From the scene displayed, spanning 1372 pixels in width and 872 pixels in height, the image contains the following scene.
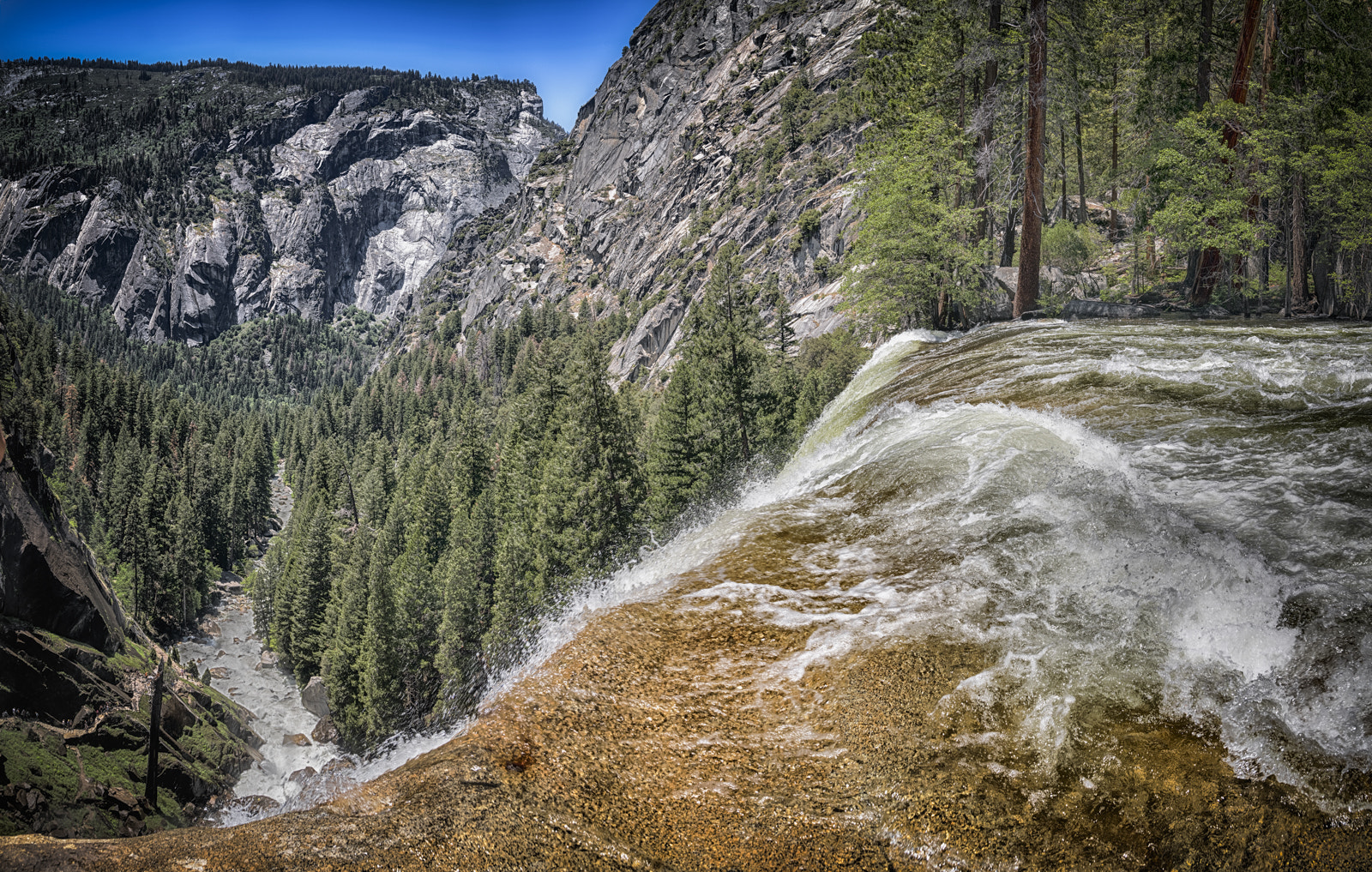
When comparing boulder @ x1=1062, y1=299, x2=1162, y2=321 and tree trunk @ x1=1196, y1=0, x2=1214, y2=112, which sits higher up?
tree trunk @ x1=1196, y1=0, x2=1214, y2=112

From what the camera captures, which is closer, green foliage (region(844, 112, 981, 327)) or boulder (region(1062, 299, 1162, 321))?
boulder (region(1062, 299, 1162, 321))

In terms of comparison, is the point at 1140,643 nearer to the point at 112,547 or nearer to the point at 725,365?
the point at 725,365

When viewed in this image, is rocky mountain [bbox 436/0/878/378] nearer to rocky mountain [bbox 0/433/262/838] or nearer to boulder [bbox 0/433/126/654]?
boulder [bbox 0/433/126/654]

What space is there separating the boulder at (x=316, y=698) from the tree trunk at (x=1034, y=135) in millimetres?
51776

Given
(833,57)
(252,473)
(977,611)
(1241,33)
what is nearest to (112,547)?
(252,473)

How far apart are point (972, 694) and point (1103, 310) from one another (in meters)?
19.4

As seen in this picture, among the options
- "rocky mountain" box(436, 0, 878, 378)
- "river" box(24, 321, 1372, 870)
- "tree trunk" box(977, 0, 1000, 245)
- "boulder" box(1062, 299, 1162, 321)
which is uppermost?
"rocky mountain" box(436, 0, 878, 378)

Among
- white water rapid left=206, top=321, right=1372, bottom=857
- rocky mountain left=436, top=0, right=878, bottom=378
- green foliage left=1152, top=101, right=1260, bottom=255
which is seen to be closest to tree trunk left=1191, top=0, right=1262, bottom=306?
green foliage left=1152, top=101, right=1260, bottom=255

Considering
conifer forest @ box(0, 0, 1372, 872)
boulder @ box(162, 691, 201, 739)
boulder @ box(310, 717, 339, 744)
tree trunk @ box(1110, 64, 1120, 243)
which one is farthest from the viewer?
boulder @ box(310, 717, 339, 744)

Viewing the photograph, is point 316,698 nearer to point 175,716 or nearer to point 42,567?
point 175,716

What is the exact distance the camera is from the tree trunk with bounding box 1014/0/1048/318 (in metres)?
20.0

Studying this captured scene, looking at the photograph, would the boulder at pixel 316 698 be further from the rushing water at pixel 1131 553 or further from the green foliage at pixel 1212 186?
the green foliage at pixel 1212 186

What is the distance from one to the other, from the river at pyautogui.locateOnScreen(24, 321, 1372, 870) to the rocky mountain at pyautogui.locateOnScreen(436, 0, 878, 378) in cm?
4702

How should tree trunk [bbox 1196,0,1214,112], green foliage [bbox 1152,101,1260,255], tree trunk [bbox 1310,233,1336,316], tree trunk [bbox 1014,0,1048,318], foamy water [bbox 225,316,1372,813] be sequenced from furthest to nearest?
tree trunk [bbox 1196,0,1214,112]
tree trunk [bbox 1014,0,1048,318]
green foliage [bbox 1152,101,1260,255]
tree trunk [bbox 1310,233,1336,316]
foamy water [bbox 225,316,1372,813]
